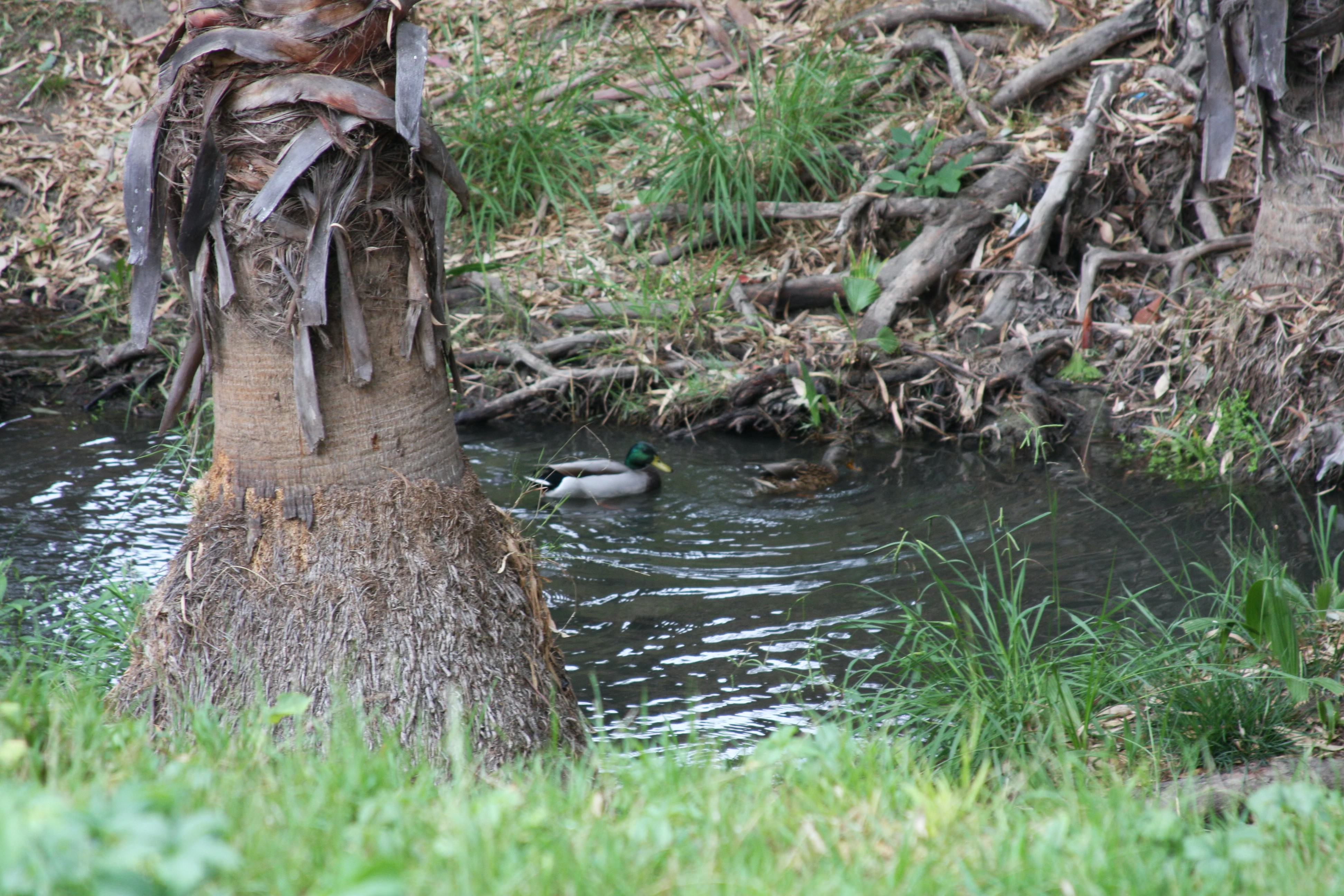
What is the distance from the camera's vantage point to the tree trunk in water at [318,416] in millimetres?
2973

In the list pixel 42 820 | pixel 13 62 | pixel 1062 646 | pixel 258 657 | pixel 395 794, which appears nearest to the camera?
pixel 42 820

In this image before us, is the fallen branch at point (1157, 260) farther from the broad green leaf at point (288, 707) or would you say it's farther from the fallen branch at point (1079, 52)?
the broad green leaf at point (288, 707)

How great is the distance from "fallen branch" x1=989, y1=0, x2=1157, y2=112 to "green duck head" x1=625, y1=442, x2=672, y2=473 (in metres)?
4.53

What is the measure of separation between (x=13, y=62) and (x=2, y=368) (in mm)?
4362

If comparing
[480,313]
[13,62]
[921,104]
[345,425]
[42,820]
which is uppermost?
[13,62]

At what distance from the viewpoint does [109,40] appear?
37.4 feet

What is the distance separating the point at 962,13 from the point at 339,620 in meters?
9.16

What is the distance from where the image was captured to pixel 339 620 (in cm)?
307

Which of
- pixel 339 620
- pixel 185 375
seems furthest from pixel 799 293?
pixel 339 620

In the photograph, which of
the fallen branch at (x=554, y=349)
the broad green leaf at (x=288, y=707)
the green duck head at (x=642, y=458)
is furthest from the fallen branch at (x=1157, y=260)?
the broad green leaf at (x=288, y=707)

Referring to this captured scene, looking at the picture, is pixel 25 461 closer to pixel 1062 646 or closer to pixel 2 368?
pixel 2 368

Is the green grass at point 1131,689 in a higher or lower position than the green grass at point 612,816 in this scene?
lower

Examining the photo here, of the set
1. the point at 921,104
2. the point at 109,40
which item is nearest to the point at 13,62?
the point at 109,40

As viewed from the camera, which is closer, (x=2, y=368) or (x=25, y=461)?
(x=25, y=461)
